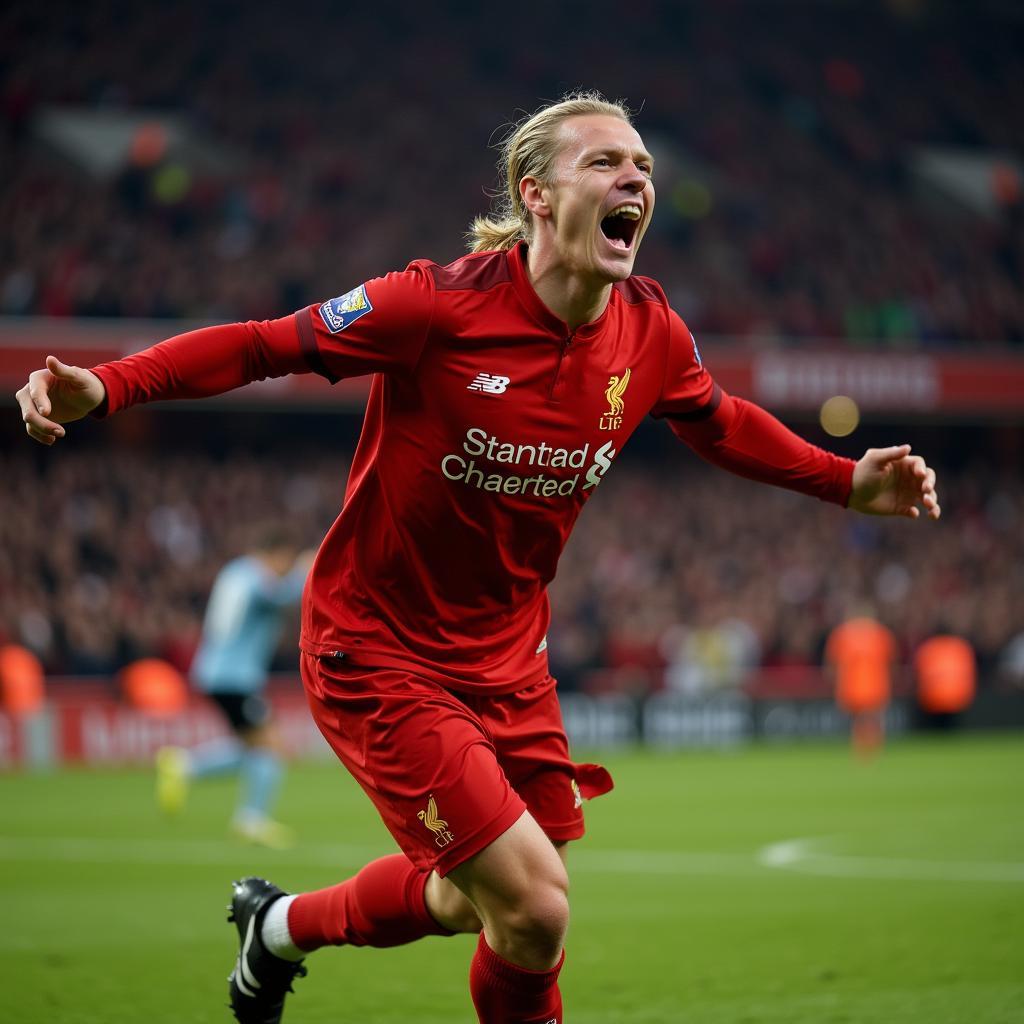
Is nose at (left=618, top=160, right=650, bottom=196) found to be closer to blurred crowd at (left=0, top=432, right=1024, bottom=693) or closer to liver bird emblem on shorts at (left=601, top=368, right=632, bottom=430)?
liver bird emblem on shorts at (left=601, top=368, right=632, bottom=430)

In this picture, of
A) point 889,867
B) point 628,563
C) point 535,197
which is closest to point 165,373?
point 535,197

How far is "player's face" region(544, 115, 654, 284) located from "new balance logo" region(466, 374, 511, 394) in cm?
36

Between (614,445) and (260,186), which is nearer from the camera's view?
(614,445)

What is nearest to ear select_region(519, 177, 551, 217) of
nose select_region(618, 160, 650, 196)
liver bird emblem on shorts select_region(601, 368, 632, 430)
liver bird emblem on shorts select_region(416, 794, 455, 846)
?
nose select_region(618, 160, 650, 196)

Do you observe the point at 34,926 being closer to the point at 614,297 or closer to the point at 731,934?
the point at 731,934

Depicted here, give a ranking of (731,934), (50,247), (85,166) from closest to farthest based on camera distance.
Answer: (731,934) → (50,247) → (85,166)

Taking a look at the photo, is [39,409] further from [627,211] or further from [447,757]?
[627,211]

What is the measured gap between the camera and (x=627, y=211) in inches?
177

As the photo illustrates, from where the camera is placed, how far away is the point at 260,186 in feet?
92.8

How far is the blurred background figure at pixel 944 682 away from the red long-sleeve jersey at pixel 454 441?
2091cm

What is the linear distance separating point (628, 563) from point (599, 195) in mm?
22708

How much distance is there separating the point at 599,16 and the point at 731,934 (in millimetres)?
28622

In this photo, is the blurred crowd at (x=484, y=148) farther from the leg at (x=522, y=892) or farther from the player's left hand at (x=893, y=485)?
the leg at (x=522, y=892)

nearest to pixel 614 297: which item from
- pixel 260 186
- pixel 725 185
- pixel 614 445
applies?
pixel 614 445
